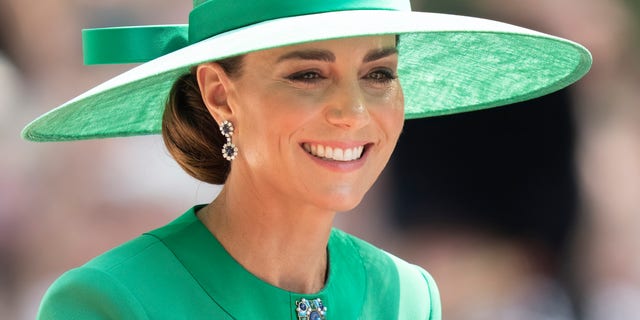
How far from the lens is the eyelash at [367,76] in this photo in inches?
81.6

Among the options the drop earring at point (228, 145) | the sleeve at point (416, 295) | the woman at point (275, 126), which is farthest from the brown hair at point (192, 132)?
the sleeve at point (416, 295)

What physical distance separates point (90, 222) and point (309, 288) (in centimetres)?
195

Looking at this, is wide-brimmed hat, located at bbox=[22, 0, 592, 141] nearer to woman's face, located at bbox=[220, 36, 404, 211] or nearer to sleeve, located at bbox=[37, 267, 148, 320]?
woman's face, located at bbox=[220, 36, 404, 211]

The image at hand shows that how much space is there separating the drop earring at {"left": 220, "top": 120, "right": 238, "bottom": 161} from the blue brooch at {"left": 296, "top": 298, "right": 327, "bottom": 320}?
0.31 m

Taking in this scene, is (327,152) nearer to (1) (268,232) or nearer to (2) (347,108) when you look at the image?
(2) (347,108)

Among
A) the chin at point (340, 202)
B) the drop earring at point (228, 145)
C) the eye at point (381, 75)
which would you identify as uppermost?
the eye at point (381, 75)

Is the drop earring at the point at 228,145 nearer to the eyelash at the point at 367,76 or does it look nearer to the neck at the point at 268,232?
the neck at the point at 268,232

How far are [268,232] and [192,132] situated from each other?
0.84 ft

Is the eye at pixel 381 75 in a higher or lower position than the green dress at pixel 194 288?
higher

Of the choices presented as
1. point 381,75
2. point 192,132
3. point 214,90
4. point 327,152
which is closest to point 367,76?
point 381,75

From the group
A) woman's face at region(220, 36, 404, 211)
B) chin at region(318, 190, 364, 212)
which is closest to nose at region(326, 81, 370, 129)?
woman's face at region(220, 36, 404, 211)

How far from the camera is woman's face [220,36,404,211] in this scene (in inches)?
80.9

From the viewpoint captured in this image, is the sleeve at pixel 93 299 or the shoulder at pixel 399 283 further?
the shoulder at pixel 399 283

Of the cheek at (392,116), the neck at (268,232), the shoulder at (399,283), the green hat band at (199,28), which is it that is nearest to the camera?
the green hat band at (199,28)
